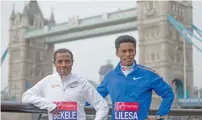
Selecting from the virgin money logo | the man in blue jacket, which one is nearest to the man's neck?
the man in blue jacket

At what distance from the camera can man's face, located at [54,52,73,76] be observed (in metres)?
1.37

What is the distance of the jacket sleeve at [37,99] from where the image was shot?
132 centimetres

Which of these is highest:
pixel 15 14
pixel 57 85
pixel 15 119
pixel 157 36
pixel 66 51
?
pixel 15 14

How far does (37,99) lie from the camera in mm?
1332

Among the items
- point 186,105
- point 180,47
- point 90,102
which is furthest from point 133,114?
point 180,47

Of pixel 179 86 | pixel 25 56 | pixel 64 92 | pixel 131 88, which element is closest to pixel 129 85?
pixel 131 88

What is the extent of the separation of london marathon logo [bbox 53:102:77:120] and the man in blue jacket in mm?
171

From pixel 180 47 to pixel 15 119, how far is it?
21.5 m

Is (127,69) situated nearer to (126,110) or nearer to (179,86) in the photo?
(126,110)

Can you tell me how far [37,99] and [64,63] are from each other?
0.15m

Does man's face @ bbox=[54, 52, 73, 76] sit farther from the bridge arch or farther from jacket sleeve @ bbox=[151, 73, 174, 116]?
the bridge arch

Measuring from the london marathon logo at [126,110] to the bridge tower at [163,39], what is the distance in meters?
19.5

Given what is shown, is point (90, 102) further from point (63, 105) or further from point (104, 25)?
point (104, 25)

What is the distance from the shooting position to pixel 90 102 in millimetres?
1385
